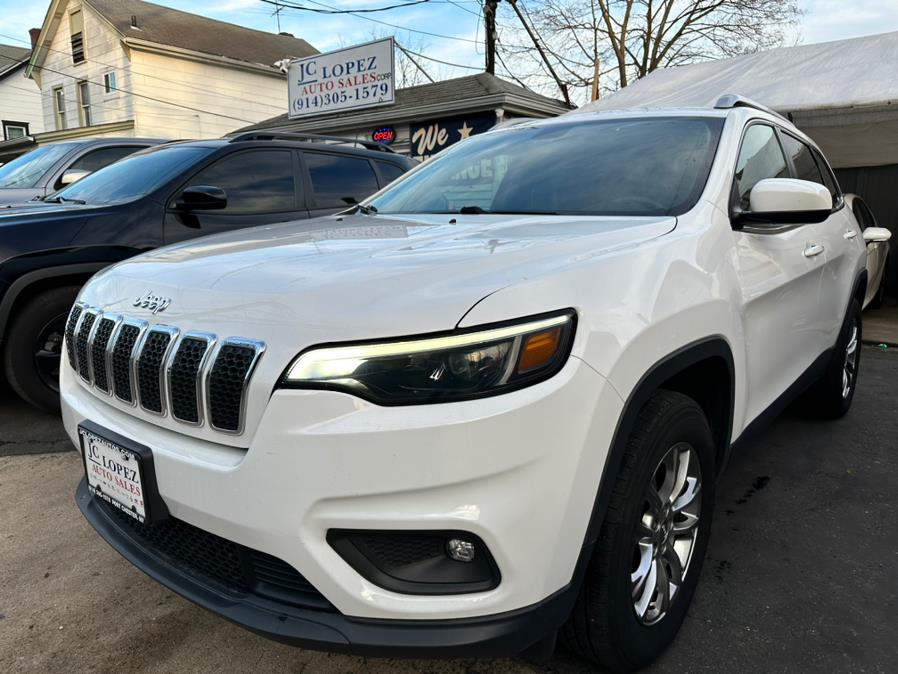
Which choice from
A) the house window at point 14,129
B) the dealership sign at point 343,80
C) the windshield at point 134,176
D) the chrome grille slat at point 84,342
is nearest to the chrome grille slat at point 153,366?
the chrome grille slat at point 84,342

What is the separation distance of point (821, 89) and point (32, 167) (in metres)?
8.85

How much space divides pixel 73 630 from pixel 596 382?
74.8 inches

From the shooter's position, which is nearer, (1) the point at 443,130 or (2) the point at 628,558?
(2) the point at 628,558

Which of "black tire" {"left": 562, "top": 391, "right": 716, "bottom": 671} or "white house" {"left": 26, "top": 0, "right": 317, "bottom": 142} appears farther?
"white house" {"left": 26, "top": 0, "right": 317, "bottom": 142}

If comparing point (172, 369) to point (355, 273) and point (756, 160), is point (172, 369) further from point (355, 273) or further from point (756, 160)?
point (756, 160)

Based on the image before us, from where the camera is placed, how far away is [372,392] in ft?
4.61

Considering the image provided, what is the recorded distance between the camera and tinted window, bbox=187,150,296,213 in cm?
466

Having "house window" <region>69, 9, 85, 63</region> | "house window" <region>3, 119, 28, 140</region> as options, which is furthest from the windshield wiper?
"house window" <region>3, 119, 28, 140</region>

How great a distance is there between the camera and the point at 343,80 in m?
15.5

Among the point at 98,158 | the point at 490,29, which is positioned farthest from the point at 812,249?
the point at 490,29

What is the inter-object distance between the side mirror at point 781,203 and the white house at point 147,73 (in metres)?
23.9

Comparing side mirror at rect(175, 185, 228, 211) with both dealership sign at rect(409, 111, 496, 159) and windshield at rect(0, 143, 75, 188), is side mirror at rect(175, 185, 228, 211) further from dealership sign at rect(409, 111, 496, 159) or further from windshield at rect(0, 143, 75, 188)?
dealership sign at rect(409, 111, 496, 159)

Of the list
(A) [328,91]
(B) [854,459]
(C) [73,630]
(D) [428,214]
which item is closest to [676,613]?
(D) [428,214]

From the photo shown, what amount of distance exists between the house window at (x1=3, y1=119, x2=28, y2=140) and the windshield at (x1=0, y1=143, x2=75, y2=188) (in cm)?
2793
